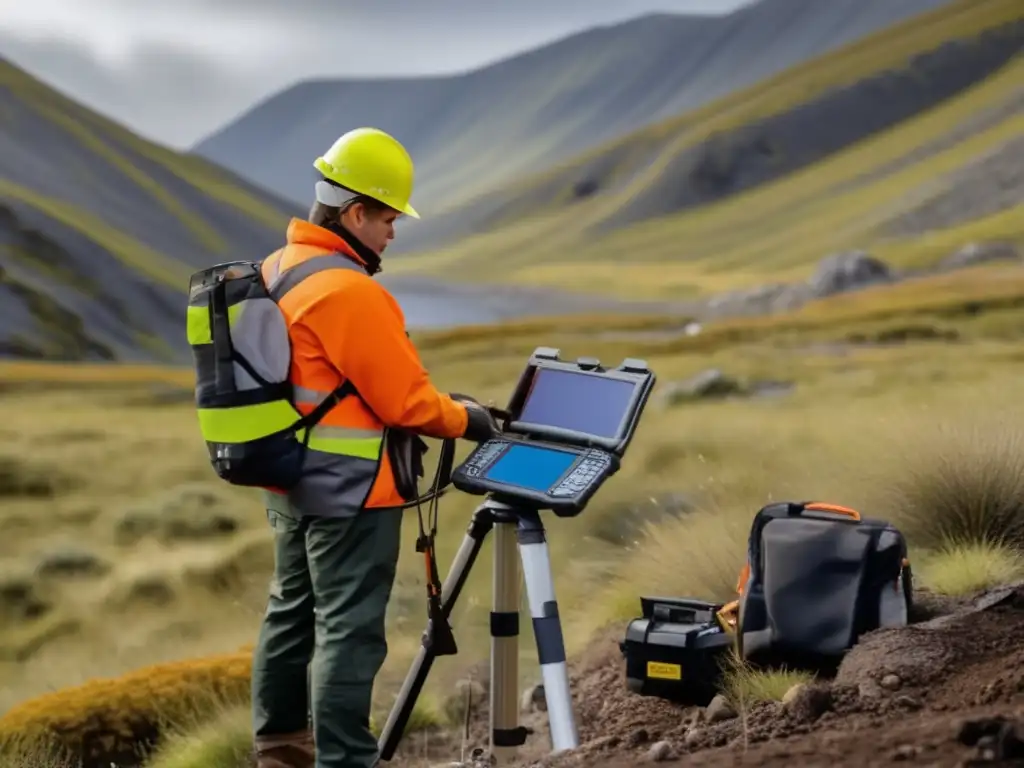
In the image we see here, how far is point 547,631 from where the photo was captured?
11.1 ft

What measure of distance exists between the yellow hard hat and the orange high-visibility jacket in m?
0.15

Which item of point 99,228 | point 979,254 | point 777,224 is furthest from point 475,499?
point 777,224

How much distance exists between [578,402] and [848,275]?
84.4 ft

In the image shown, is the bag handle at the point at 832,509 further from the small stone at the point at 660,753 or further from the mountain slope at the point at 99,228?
the mountain slope at the point at 99,228

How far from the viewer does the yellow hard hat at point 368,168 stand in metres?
3.37

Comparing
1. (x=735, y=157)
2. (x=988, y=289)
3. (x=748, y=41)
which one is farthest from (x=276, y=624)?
(x=748, y=41)

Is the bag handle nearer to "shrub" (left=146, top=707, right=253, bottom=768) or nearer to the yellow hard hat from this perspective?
the yellow hard hat

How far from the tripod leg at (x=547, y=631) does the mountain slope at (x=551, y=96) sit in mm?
116041

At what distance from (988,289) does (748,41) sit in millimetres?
140658

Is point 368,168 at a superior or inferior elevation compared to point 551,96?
inferior

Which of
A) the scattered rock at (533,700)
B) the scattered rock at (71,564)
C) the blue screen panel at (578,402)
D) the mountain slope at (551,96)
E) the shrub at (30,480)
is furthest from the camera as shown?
the mountain slope at (551,96)

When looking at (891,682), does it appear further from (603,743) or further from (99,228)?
(99,228)

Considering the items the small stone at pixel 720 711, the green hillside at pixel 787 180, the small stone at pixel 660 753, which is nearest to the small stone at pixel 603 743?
the small stone at pixel 720 711

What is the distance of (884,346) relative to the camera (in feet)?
60.3
